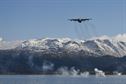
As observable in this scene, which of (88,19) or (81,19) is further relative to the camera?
(81,19)

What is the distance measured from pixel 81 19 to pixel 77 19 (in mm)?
1558

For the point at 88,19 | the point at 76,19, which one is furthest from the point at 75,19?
the point at 88,19

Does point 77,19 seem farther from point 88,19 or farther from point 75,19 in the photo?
point 88,19

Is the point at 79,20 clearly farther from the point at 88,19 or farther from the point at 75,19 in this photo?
the point at 88,19

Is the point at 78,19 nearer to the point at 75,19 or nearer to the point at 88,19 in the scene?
the point at 75,19

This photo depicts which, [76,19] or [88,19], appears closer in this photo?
[88,19]

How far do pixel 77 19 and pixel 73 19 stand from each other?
127 inches

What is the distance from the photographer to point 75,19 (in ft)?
436

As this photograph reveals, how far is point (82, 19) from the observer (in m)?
131

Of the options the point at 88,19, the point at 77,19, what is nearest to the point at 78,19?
the point at 77,19

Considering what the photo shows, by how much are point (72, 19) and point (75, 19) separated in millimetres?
3375

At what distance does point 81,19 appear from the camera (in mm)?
132875

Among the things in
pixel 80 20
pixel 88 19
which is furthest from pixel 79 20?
pixel 88 19

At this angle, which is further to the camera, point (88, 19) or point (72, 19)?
point (72, 19)
